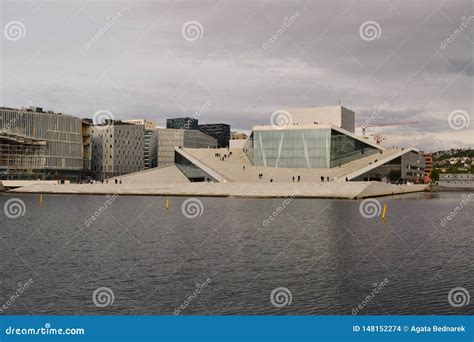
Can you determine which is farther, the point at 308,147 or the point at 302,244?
the point at 308,147

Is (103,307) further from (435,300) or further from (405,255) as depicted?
(405,255)

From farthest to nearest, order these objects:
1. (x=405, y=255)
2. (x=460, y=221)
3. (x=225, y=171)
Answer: (x=225, y=171)
(x=460, y=221)
(x=405, y=255)

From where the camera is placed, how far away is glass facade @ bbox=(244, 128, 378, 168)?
107688mm

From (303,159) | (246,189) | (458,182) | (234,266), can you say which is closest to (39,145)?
(246,189)

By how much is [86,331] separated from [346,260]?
609 inches

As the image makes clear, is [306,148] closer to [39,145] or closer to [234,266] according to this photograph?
[39,145]

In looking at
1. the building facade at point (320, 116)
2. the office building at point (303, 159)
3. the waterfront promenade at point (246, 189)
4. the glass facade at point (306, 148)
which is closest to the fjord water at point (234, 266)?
the waterfront promenade at point (246, 189)

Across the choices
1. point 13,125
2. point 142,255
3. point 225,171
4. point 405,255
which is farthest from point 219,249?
point 13,125

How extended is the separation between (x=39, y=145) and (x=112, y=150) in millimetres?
21032

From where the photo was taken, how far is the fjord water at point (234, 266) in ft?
64.8

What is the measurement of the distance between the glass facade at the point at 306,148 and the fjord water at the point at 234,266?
63056 millimetres

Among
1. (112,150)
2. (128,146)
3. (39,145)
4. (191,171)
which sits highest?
(128,146)

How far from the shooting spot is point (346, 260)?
2758 centimetres

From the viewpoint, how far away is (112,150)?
140m
